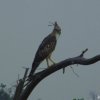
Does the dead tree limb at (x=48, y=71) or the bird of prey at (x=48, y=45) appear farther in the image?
the bird of prey at (x=48, y=45)

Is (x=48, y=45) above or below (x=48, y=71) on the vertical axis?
above

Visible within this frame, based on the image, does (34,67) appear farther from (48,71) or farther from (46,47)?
(46,47)

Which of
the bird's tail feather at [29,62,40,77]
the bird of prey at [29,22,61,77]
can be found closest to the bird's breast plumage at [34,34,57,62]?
the bird of prey at [29,22,61,77]

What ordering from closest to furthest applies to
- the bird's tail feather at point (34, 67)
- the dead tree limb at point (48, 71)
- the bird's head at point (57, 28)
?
the dead tree limb at point (48, 71) → the bird's tail feather at point (34, 67) → the bird's head at point (57, 28)

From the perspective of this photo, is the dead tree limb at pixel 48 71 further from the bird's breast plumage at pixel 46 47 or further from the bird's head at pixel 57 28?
the bird's head at pixel 57 28

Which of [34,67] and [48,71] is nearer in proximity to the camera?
[48,71]

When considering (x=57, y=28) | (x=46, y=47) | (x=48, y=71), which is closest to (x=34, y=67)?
Answer: (x=48, y=71)

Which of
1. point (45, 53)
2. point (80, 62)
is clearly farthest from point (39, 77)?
point (45, 53)

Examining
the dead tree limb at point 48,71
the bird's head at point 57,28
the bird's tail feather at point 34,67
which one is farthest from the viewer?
the bird's head at point 57,28

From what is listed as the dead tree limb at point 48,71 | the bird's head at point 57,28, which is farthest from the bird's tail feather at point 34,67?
the bird's head at point 57,28

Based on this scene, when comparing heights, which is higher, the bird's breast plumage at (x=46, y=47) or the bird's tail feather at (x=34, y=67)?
the bird's breast plumage at (x=46, y=47)

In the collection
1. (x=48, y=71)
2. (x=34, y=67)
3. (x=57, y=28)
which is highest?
(x=57, y=28)

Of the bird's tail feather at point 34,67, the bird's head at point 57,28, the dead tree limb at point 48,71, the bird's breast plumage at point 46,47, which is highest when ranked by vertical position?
the bird's head at point 57,28

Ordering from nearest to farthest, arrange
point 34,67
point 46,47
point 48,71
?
point 48,71 < point 34,67 < point 46,47
